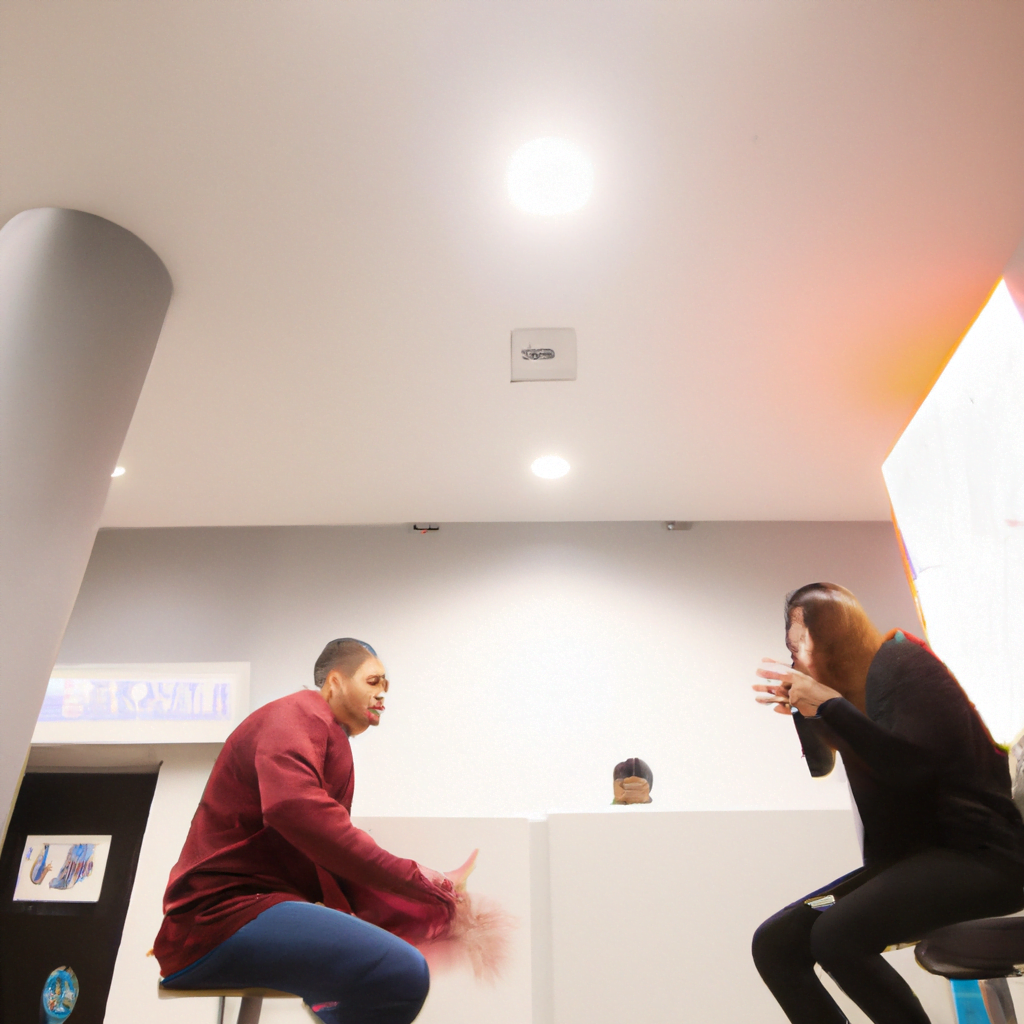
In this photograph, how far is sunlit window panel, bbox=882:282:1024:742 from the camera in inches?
63.6

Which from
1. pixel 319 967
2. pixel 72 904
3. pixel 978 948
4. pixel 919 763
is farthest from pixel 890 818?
pixel 72 904

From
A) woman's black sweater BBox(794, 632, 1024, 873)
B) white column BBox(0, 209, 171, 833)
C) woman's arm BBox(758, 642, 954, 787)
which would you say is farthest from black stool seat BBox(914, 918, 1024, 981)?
white column BBox(0, 209, 171, 833)

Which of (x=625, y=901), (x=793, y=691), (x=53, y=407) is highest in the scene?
(x=53, y=407)

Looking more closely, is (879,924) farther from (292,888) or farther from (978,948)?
(292,888)

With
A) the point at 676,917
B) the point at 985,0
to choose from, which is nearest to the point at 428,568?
the point at 676,917

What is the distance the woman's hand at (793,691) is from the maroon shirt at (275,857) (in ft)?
3.48

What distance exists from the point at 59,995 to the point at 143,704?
0.97m

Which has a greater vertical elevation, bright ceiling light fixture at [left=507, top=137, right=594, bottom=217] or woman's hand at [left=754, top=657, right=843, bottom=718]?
bright ceiling light fixture at [left=507, top=137, right=594, bottom=217]

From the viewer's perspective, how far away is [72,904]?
2.77 meters

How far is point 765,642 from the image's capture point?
9.93 ft

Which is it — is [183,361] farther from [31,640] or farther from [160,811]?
[160,811]

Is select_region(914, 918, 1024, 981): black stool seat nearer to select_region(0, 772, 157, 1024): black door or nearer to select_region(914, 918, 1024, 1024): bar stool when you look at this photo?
select_region(914, 918, 1024, 1024): bar stool

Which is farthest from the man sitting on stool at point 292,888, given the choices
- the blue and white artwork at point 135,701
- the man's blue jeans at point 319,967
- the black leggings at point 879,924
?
the black leggings at point 879,924

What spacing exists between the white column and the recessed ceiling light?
53.9 inches
